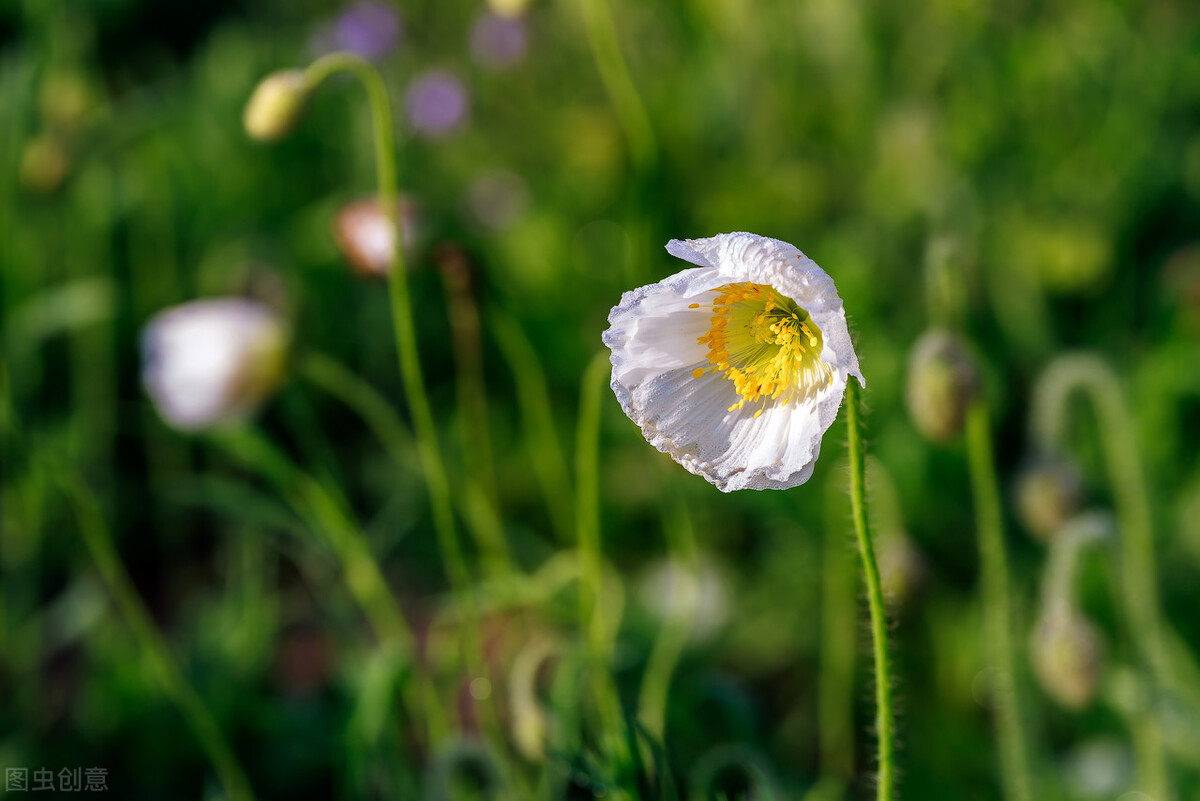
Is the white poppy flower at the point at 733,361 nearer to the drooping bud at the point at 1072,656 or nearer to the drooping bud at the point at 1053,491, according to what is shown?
the drooping bud at the point at 1072,656

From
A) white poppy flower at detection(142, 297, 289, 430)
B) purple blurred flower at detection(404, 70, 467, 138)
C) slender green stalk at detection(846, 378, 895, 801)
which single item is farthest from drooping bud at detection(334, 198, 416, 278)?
purple blurred flower at detection(404, 70, 467, 138)

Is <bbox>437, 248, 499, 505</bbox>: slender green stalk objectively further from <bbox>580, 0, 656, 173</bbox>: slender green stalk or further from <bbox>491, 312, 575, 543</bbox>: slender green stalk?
<bbox>580, 0, 656, 173</bbox>: slender green stalk

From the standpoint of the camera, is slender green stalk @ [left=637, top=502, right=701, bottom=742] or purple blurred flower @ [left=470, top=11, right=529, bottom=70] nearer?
slender green stalk @ [left=637, top=502, right=701, bottom=742]

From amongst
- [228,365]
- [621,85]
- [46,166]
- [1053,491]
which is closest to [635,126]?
[621,85]

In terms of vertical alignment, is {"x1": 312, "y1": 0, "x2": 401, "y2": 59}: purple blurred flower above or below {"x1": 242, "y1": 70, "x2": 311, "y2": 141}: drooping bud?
above

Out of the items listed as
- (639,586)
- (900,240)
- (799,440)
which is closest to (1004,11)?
(900,240)

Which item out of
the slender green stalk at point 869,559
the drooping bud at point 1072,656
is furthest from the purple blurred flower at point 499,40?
the slender green stalk at point 869,559

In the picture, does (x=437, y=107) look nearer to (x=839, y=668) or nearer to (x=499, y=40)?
(x=499, y=40)
